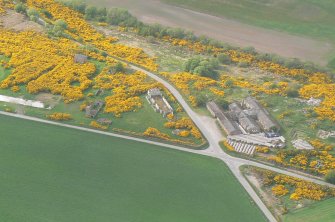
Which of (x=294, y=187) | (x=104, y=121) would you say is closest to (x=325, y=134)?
(x=294, y=187)

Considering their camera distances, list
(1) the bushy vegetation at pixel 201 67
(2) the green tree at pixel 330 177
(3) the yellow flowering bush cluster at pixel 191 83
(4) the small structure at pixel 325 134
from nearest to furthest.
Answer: (2) the green tree at pixel 330 177, (4) the small structure at pixel 325 134, (3) the yellow flowering bush cluster at pixel 191 83, (1) the bushy vegetation at pixel 201 67

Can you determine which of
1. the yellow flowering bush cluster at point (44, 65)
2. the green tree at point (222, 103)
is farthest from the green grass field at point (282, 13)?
the green tree at point (222, 103)

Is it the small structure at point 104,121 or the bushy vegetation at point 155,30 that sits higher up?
the bushy vegetation at point 155,30

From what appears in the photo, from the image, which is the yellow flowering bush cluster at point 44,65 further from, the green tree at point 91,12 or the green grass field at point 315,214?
the green grass field at point 315,214

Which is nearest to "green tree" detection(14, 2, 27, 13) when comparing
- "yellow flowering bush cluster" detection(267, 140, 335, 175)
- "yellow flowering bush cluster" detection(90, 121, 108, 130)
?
"yellow flowering bush cluster" detection(90, 121, 108, 130)

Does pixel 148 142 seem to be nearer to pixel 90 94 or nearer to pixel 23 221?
pixel 90 94

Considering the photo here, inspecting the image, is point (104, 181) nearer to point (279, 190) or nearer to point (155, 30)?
point (279, 190)

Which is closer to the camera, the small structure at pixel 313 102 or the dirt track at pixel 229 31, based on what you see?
the small structure at pixel 313 102
